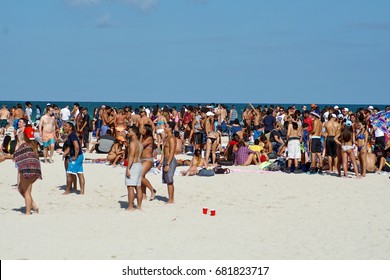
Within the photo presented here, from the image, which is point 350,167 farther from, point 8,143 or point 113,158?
point 8,143

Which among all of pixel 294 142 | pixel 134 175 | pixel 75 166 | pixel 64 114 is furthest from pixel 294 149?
pixel 64 114

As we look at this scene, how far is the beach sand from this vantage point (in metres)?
8.90

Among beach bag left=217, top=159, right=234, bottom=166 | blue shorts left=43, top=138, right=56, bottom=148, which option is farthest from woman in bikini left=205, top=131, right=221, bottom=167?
blue shorts left=43, top=138, right=56, bottom=148

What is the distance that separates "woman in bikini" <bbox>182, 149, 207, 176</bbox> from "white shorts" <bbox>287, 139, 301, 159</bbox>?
1972 mm

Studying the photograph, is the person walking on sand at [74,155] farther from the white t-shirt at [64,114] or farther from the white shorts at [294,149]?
the white t-shirt at [64,114]

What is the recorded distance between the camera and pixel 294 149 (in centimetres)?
1609

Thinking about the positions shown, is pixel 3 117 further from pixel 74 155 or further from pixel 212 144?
pixel 74 155

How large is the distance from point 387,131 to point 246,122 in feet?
37.5

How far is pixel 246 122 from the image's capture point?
2867 centimetres

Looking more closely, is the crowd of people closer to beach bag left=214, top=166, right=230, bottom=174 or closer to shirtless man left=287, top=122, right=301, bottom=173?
shirtless man left=287, top=122, right=301, bottom=173

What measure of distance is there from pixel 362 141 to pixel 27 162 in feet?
26.1

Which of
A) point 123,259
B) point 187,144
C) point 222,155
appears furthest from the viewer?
point 187,144
